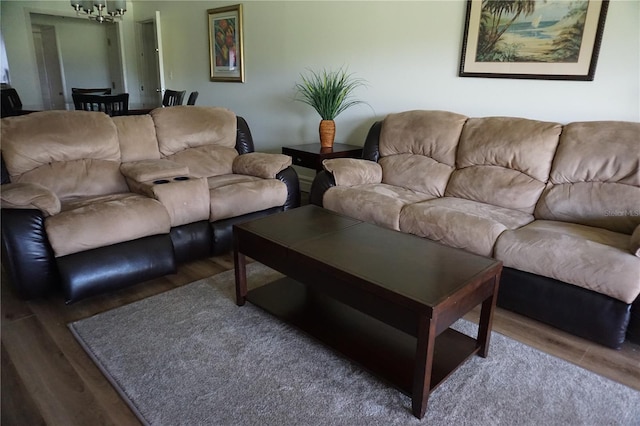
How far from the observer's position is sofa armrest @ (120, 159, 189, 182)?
108 inches

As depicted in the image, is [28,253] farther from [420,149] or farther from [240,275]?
[420,149]

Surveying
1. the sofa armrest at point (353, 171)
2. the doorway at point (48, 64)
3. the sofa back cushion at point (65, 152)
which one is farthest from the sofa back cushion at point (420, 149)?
the doorway at point (48, 64)

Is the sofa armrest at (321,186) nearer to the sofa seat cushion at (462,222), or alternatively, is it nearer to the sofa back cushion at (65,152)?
the sofa seat cushion at (462,222)

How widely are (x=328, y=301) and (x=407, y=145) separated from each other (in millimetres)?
1646

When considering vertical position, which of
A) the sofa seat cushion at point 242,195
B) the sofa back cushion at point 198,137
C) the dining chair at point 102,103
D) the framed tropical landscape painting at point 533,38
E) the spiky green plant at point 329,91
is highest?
the framed tropical landscape painting at point 533,38

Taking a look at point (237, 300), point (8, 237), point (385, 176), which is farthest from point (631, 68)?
point (8, 237)

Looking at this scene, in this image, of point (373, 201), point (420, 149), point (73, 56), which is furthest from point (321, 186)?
point (73, 56)

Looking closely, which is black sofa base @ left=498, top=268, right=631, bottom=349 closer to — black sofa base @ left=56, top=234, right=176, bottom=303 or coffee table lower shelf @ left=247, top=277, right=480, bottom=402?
coffee table lower shelf @ left=247, top=277, right=480, bottom=402

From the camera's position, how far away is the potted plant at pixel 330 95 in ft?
12.3

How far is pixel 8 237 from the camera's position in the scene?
83.5 inches

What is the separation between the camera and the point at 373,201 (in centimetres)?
280

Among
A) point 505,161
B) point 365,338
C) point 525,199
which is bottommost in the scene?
point 365,338

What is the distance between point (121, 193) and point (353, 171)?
1659 millimetres

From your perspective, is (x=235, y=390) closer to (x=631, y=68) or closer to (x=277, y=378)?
(x=277, y=378)
